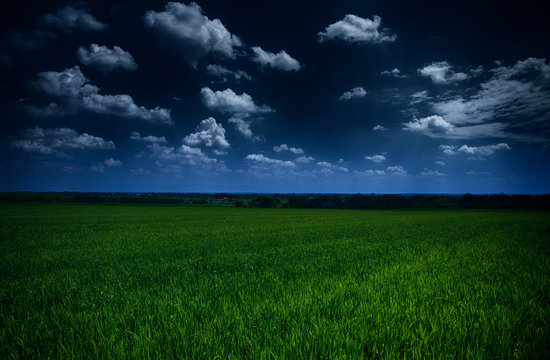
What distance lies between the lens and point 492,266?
7008mm

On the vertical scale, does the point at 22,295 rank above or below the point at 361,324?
below

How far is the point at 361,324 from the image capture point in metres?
3.24

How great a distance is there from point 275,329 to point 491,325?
3218 millimetres

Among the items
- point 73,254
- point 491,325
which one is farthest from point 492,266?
point 73,254

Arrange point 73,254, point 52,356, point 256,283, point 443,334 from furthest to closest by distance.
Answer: point 73,254
point 256,283
point 443,334
point 52,356

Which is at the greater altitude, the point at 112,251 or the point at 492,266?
the point at 492,266

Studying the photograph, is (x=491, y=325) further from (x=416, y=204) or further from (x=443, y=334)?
(x=416, y=204)

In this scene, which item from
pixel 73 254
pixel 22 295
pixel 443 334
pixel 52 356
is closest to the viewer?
pixel 52 356

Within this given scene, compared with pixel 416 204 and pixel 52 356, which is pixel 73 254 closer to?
pixel 52 356

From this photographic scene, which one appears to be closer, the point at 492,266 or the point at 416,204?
the point at 492,266

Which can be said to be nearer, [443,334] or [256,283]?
[443,334]

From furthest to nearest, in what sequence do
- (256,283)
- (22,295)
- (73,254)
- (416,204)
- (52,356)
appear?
(416,204), (73,254), (256,283), (22,295), (52,356)

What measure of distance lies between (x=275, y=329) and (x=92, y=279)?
6.25m

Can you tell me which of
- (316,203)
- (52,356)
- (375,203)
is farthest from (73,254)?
(375,203)
